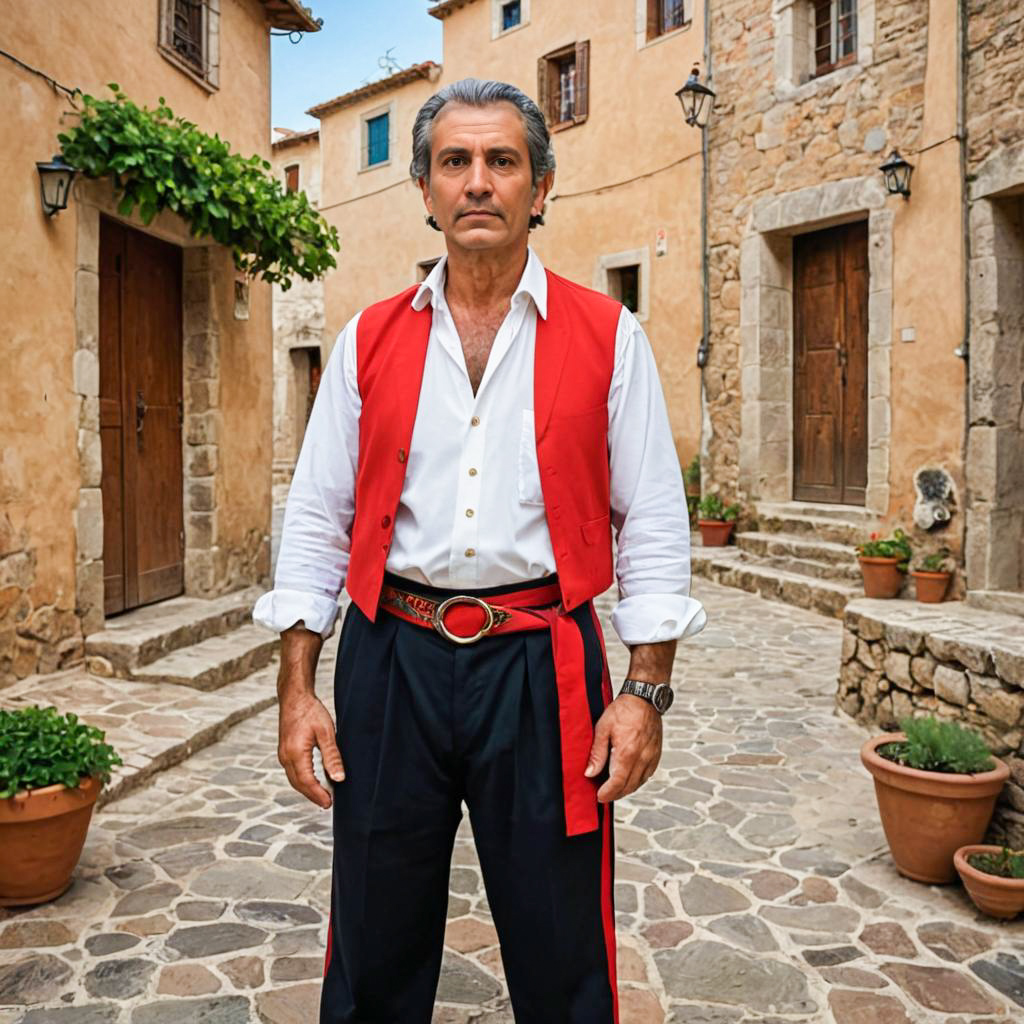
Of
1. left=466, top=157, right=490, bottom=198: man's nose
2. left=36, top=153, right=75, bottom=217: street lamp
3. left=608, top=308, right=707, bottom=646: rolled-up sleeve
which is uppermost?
left=36, top=153, right=75, bottom=217: street lamp

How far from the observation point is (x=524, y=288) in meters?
1.73

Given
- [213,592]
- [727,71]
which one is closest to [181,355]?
[213,592]

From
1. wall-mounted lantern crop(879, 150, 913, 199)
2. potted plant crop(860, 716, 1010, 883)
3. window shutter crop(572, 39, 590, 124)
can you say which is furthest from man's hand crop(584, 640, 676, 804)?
window shutter crop(572, 39, 590, 124)

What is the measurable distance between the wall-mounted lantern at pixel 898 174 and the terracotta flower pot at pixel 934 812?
5.64m

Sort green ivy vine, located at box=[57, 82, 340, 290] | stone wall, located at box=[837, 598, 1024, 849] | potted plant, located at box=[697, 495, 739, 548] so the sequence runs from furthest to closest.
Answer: potted plant, located at box=[697, 495, 739, 548], green ivy vine, located at box=[57, 82, 340, 290], stone wall, located at box=[837, 598, 1024, 849]

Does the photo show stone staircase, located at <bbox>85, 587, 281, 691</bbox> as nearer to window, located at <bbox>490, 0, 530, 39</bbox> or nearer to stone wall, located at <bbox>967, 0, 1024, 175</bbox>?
stone wall, located at <bbox>967, 0, 1024, 175</bbox>

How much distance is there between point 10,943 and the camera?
287 cm

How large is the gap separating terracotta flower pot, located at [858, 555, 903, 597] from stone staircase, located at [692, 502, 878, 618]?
146mm

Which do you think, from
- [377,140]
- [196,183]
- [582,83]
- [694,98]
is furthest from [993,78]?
[377,140]

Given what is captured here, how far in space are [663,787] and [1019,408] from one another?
411 centimetres

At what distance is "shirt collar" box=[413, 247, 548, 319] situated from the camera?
5.67ft

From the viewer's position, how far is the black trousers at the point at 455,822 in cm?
164

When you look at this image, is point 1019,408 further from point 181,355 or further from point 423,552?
point 423,552

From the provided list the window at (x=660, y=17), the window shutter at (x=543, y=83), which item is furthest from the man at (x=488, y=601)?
the window shutter at (x=543, y=83)
